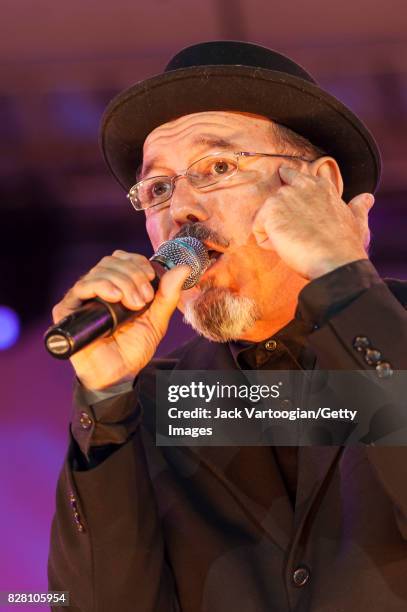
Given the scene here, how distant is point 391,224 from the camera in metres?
3.24

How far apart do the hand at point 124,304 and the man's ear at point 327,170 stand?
26.4 inches

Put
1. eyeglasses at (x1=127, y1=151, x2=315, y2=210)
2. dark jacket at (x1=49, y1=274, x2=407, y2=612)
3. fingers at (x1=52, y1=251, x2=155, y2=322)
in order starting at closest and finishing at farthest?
fingers at (x1=52, y1=251, x2=155, y2=322)
dark jacket at (x1=49, y1=274, x2=407, y2=612)
eyeglasses at (x1=127, y1=151, x2=315, y2=210)

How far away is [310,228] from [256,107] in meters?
0.66

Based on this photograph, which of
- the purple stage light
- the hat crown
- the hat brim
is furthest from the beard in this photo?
the purple stage light

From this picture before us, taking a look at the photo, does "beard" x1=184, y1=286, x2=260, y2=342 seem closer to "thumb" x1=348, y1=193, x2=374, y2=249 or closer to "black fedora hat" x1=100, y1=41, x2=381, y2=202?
"thumb" x1=348, y1=193, x2=374, y2=249

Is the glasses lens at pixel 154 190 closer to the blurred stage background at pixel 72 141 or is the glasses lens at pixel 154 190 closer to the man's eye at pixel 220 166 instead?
the man's eye at pixel 220 166

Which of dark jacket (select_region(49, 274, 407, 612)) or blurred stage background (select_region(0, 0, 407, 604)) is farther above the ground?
blurred stage background (select_region(0, 0, 407, 604))

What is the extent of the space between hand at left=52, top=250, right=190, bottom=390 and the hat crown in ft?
2.44

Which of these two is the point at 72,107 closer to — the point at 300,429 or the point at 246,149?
the point at 246,149

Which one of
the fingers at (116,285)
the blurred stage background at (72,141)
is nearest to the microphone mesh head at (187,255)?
the fingers at (116,285)

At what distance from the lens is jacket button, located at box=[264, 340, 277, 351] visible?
203cm

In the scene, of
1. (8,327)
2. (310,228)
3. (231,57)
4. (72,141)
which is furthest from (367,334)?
(8,327)

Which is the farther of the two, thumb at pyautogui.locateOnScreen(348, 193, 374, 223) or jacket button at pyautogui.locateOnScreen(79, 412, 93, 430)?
thumb at pyautogui.locateOnScreen(348, 193, 374, 223)

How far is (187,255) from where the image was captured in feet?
5.44
